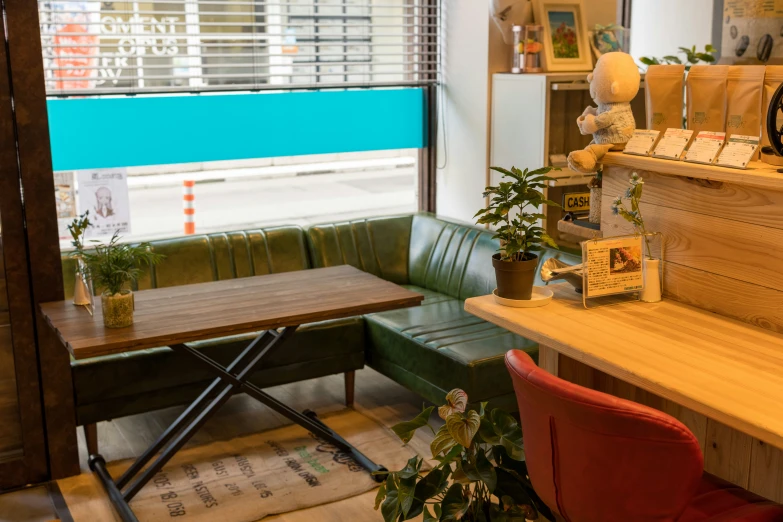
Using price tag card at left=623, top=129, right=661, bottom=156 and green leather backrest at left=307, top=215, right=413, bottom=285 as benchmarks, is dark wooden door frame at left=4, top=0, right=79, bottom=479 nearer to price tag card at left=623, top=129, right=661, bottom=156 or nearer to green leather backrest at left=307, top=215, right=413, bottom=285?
green leather backrest at left=307, top=215, right=413, bottom=285

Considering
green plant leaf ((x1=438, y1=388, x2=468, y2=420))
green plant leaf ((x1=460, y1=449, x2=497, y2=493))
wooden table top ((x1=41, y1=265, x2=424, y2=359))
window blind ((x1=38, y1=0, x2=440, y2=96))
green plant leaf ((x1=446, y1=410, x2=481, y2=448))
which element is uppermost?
window blind ((x1=38, y1=0, x2=440, y2=96))

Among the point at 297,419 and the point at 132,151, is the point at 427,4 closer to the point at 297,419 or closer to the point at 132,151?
the point at 132,151

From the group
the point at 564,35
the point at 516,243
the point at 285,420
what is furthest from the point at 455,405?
the point at 564,35

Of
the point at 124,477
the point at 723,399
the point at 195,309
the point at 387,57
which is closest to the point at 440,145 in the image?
the point at 387,57

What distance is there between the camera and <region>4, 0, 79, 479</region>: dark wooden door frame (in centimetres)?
322

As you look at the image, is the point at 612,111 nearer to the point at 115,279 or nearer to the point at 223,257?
the point at 115,279

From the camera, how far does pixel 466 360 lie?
354 centimetres

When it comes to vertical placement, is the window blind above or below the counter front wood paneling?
above

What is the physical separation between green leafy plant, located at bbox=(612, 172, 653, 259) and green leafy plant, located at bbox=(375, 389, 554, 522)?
635 mm

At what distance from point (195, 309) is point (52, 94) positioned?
5.11 feet

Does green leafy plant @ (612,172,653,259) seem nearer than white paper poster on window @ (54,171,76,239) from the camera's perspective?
Yes

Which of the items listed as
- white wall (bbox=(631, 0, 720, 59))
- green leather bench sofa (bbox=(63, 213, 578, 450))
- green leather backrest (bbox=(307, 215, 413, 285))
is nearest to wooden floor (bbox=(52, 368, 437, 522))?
green leather bench sofa (bbox=(63, 213, 578, 450))

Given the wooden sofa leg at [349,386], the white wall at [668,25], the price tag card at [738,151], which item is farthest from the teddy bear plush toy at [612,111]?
the white wall at [668,25]

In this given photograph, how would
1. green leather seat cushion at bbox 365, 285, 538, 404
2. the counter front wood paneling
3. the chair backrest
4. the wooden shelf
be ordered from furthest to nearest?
green leather seat cushion at bbox 365, 285, 538, 404
the wooden shelf
the counter front wood paneling
the chair backrest
